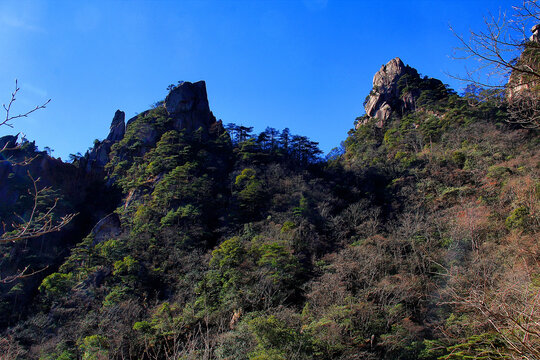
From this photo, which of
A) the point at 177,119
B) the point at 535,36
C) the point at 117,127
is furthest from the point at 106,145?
the point at 535,36

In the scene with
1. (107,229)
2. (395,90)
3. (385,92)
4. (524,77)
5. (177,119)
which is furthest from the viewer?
(385,92)

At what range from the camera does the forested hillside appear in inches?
413

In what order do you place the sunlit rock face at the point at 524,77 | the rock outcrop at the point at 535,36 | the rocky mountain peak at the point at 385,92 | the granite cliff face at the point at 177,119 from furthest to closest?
the rocky mountain peak at the point at 385,92, the granite cliff face at the point at 177,119, the rock outcrop at the point at 535,36, the sunlit rock face at the point at 524,77

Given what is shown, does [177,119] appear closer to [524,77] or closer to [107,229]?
[107,229]

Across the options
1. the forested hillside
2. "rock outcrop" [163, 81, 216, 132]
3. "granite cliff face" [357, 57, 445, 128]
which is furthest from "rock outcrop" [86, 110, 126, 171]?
"granite cliff face" [357, 57, 445, 128]

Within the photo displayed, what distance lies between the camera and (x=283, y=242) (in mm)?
19266

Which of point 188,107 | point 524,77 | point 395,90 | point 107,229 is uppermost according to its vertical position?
point 395,90

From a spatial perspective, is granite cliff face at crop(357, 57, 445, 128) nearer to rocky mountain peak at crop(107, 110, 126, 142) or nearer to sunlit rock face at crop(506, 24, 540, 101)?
rocky mountain peak at crop(107, 110, 126, 142)

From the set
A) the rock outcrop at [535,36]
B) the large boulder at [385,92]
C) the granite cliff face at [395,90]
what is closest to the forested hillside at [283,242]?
the granite cliff face at [395,90]

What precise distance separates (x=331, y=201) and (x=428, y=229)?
8.86m

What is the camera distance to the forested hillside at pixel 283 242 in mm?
10500

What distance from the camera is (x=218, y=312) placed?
14.5 metres

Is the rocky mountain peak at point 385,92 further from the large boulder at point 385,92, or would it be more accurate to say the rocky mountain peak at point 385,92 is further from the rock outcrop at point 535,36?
the rock outcrop at point 535,36

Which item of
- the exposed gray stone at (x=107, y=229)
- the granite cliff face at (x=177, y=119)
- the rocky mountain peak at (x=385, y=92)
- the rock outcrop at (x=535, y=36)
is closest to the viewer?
the rock outcrop at (x=535, y=36)
